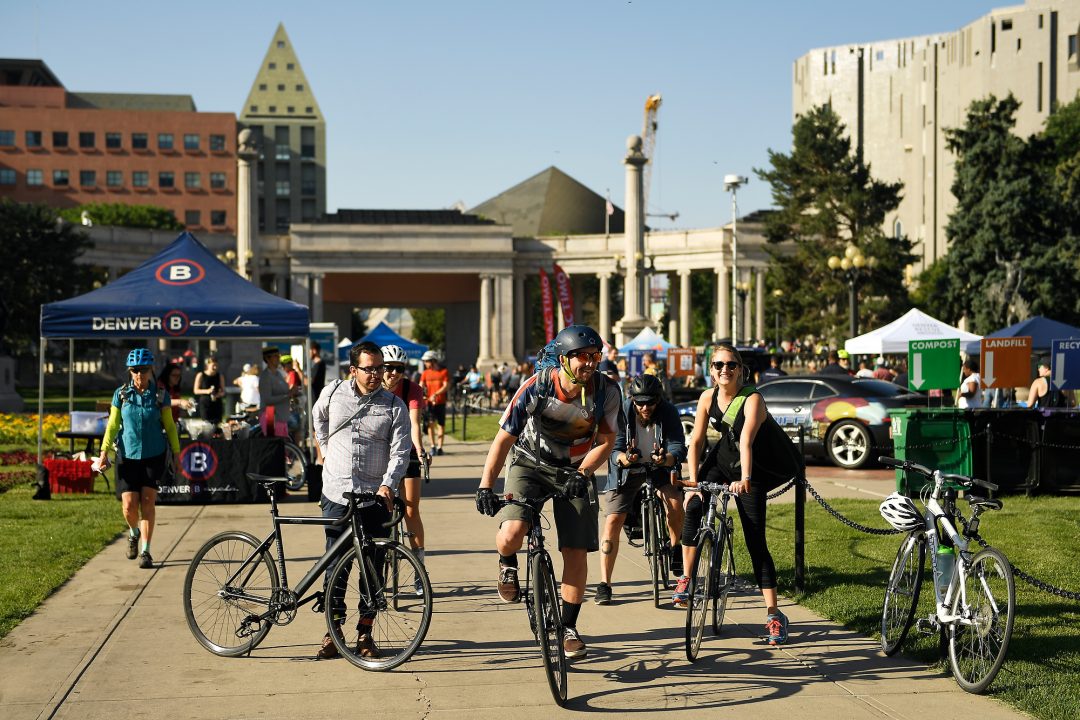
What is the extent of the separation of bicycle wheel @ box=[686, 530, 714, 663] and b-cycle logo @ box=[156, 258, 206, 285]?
11067 mm

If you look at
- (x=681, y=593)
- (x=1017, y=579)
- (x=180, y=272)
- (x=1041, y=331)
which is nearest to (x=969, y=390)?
(x=1041, y=331)

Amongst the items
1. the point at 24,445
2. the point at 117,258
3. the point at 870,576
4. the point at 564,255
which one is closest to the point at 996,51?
the point at 564,255

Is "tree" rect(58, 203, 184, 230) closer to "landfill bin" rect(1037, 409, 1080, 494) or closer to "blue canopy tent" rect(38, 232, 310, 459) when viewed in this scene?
"blue canopy tent" rect(38, 232, 310, 459)

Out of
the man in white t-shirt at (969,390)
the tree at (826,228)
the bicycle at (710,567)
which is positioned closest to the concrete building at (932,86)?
the tree at (826,228)

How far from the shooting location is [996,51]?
10281 cm

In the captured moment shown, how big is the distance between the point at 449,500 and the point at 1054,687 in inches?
421

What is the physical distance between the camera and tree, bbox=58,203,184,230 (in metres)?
111

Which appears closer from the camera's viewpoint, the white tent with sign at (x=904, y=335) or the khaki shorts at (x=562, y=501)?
the khaki shorts at (x=562, y=501)

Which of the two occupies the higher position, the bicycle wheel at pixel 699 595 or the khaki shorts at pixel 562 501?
the khaki shorts at pixel 562 501

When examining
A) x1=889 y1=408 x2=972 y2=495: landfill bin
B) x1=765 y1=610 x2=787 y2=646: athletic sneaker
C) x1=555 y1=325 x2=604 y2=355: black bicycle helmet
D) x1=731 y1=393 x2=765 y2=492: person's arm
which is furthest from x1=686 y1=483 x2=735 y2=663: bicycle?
x1=889 y1=408 x2=972 y2=495: landfill bin

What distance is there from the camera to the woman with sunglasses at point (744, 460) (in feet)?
27.1

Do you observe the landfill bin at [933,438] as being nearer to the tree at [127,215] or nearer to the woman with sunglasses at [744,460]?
the woman with sunglasses at [744,460]

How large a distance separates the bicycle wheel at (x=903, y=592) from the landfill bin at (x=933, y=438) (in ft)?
24.6

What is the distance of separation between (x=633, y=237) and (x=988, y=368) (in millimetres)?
54184
